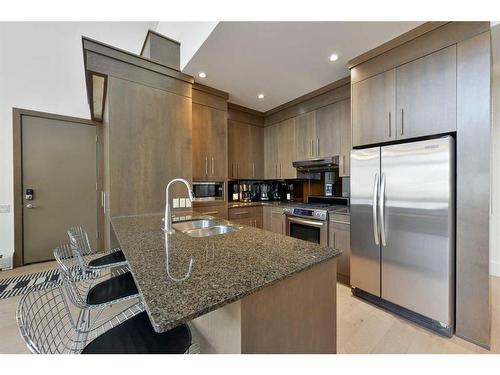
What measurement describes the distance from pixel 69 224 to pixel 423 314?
4699 millimetres

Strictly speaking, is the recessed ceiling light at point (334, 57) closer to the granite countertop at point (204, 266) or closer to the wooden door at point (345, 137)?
the wooden door at point (345, 137)

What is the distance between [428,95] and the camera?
1870mm

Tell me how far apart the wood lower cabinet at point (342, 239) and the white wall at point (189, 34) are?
2.38m

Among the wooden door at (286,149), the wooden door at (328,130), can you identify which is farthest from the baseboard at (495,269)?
the wooden door at (286,149)

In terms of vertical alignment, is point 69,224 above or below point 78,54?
below

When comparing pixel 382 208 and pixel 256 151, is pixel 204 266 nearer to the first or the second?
pixel 382 208

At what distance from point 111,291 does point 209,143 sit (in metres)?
2.27

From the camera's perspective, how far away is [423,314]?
6.16 ft

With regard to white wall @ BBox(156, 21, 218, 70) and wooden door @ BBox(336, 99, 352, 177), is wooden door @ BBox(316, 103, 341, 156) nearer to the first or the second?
wooden door @ BBox(336, 99, 352, 177)

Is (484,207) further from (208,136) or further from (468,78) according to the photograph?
(208,136)

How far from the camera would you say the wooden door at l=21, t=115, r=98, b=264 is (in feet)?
10.5

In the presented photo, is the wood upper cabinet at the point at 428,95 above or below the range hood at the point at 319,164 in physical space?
above

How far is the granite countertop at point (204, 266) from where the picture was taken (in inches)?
25.0
